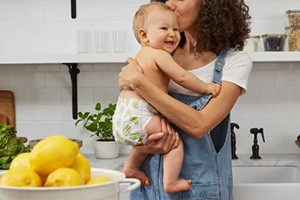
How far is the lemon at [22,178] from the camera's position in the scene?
0.81m

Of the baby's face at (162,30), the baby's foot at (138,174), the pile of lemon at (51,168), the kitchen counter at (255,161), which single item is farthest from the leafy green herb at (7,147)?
the pile of lemon at (51,168)

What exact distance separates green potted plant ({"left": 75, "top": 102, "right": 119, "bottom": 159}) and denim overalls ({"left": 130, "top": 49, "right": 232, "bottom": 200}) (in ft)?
3.41

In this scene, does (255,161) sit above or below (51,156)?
below

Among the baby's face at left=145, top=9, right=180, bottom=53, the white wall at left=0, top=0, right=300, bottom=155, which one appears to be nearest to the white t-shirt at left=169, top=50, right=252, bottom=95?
the baby's face at left=145, top=9, right=180, bottom=53

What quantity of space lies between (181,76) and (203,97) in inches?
4.4


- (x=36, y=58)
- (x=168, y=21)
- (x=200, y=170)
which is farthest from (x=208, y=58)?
(x=36, y=58)

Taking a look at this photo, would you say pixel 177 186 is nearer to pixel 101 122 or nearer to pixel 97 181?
pixel 97 181

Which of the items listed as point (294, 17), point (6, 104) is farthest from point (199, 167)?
point (6, 104)

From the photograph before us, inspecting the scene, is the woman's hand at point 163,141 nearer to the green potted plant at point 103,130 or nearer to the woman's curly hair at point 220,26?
the woman's curly hair at point 220,26

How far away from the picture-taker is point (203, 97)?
5.51ft

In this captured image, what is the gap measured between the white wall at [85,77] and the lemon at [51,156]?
6.75ft

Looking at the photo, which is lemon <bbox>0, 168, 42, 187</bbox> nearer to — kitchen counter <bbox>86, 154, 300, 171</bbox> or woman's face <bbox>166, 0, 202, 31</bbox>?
woman's face <bbox>166, 0, 202, 31</bbox>

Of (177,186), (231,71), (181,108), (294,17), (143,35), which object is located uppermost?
(294,17)

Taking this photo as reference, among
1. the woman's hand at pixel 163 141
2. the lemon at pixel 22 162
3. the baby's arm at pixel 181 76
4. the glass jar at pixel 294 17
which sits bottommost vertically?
the woman's hand at pixel 163 141
